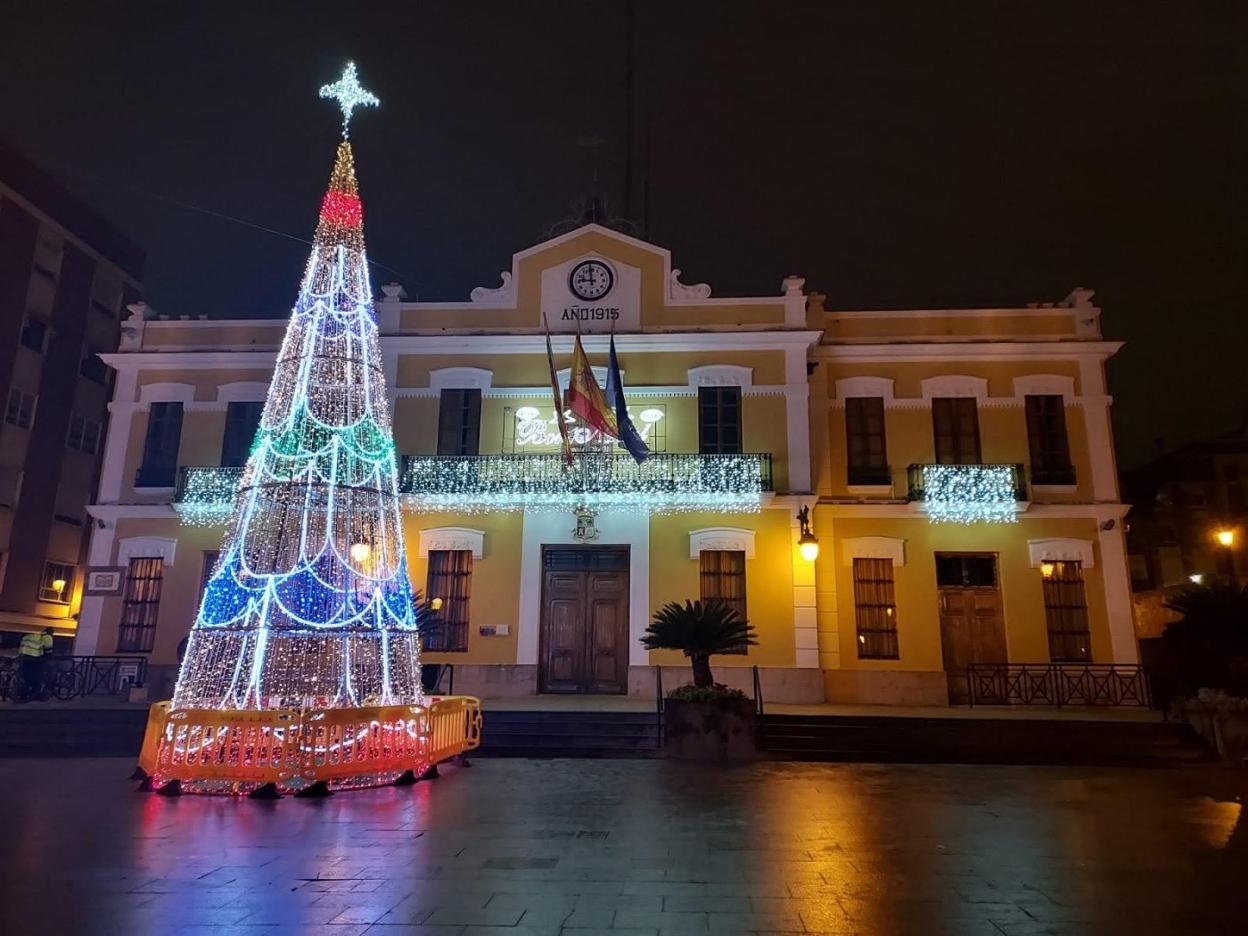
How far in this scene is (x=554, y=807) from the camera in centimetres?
739

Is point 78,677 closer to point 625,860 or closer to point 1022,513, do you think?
point 625,860

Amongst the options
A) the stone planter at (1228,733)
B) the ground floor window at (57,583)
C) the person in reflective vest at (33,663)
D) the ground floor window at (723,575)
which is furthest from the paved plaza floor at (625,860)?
the ground floor window at (57,583)

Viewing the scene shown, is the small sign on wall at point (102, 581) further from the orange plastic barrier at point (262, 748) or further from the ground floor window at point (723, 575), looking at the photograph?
the ground floor window at point (723, 575)

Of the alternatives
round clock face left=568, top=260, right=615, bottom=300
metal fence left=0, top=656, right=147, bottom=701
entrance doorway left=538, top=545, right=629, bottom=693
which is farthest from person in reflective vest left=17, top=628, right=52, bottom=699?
round clock face left=568, top=260, right=615, bottom=300

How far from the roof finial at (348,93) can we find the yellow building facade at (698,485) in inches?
288

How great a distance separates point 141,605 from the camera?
57.0 feet

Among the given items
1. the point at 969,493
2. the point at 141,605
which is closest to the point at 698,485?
the point at 969,493

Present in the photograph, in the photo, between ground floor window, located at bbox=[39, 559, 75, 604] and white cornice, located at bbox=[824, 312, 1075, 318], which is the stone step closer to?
white cornice, located at bbox=[824, 312, 1075, 318]

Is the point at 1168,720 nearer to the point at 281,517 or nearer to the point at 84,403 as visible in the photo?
the point at 281,517

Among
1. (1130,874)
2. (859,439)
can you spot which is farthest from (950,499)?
(1130,874)

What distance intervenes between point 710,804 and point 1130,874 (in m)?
3.52

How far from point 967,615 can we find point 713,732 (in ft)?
26.4

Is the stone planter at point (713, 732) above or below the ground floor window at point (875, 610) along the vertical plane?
below

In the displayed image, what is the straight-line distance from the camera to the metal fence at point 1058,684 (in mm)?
15453
